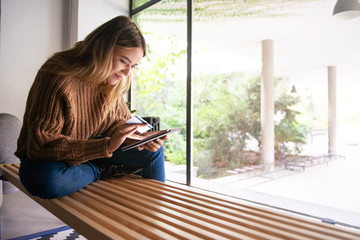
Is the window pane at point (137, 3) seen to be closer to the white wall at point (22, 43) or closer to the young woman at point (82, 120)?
the white wall at point (22, 43)

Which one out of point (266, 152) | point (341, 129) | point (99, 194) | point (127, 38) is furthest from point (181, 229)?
point (266, 152)

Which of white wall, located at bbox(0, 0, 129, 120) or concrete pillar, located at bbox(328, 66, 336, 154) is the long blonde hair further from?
white wall, located at bbox(0, 0, 129, 120)

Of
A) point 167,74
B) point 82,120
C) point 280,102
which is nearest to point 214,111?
point 280,102

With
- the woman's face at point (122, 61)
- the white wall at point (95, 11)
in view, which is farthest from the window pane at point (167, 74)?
the woman's face at point (122, 61)

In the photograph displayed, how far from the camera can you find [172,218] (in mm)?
852

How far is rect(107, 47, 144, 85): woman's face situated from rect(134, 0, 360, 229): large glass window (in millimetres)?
1383

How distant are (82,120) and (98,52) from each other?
0.32 m

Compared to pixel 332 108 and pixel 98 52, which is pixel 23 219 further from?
pixel 332 108

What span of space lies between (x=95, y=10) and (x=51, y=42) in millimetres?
648

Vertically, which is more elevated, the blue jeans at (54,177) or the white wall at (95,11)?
the white wall at (95,11)

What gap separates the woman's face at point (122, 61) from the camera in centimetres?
132

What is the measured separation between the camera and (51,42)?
337 cm

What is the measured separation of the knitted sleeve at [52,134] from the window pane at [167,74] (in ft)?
6.24

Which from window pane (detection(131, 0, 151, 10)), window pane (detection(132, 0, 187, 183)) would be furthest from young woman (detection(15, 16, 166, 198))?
window pane (detection(131, 0, 151, 10))
